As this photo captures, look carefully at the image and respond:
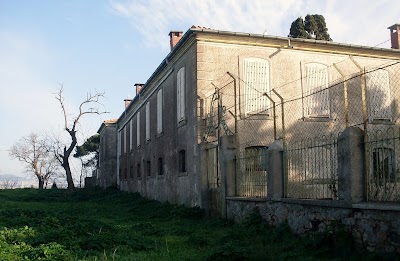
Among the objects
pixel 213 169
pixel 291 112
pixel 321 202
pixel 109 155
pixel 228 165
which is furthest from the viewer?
pixel 109 155

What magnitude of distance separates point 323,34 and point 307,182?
22556 millimetres

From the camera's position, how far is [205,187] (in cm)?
1441

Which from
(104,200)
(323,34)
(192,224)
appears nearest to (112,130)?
(104,200)

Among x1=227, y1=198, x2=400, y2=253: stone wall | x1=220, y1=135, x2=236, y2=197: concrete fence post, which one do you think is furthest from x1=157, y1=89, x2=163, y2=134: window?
x1=227, y1=198, x2=400, y2=253: stone wall

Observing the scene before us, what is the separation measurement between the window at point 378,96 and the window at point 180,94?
772cm

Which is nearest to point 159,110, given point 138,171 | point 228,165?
point 138,171

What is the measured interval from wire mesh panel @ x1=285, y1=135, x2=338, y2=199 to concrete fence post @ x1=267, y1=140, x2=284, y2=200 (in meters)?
0.18

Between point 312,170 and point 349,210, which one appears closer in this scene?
point 349,210

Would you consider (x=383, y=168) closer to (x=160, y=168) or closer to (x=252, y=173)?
(x=252, y=173)

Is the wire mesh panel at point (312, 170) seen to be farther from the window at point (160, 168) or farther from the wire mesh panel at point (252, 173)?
the window at point (160, 168)

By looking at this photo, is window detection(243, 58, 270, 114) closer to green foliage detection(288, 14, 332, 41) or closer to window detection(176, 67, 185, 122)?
window detection(176, 67, 185, 122)

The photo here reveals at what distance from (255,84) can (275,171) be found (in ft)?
24.0

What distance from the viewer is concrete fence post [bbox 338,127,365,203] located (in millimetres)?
Result: 7113

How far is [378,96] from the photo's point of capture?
18.0 metres
